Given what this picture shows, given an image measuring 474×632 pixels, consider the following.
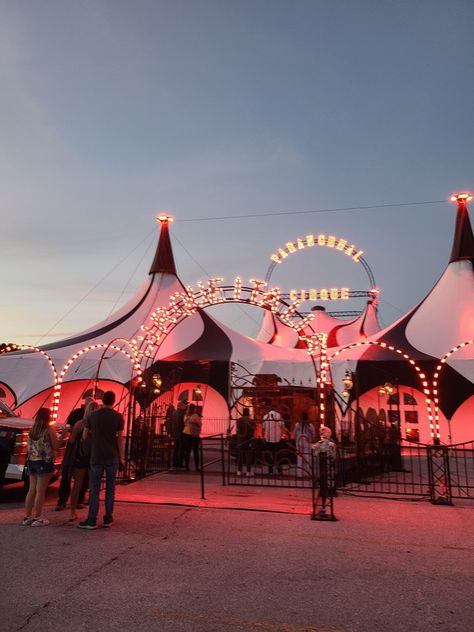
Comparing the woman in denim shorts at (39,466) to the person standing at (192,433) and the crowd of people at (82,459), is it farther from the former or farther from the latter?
the person standing at (192,433)

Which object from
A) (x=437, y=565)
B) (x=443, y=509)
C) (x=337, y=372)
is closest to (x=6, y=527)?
(x=437, y=565)

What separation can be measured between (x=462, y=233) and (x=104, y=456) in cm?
1804

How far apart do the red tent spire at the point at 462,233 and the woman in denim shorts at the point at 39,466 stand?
1770 cm

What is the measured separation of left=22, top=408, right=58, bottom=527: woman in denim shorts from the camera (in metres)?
5.91

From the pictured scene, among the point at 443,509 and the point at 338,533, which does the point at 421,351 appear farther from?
the point at 338,533

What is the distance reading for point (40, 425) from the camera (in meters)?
6.14

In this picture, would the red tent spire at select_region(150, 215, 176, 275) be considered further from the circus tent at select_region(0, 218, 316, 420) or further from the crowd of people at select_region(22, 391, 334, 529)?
the crowd of people at select_region(22, 391, 334, 529)

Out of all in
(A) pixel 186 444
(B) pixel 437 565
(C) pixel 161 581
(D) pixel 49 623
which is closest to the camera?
(D) pixel 49 623

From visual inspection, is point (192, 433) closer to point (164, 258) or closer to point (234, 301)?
point (234, 301)

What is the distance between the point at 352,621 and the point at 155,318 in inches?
406

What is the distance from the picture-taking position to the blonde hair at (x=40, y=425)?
6090mm

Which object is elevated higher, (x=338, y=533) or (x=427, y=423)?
(x=427, y=423)

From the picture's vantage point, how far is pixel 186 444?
38.8ft

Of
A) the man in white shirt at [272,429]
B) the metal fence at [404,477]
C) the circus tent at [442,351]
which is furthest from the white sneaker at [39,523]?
the circus tent at [442,351]
